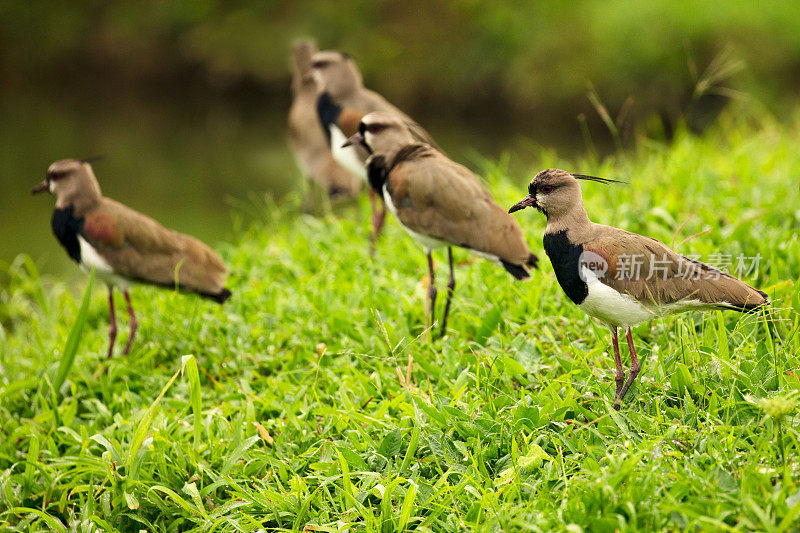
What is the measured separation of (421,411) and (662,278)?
3.41 ft

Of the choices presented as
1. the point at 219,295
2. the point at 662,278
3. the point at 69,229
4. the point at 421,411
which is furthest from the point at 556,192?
the point at 69,229

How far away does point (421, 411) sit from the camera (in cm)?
319

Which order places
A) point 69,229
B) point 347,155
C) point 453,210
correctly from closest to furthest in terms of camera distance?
point 453,210 → point 69,229 → point 347,155

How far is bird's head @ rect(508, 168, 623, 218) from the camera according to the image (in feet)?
9.73

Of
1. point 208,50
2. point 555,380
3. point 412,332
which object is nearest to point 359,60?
point 208,50

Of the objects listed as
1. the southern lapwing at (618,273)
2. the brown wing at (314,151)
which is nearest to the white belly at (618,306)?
the southern lapwing at (618,273)

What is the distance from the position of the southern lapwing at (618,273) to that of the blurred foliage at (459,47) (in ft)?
23.5

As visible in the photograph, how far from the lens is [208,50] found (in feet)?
59.9

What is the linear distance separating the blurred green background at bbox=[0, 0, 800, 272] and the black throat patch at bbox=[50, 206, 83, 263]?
3309 mm

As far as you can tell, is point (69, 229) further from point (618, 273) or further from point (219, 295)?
point (618, 273)

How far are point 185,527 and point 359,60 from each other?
14566mm

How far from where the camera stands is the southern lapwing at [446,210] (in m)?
3.98

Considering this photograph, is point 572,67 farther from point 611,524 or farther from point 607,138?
point 611,524

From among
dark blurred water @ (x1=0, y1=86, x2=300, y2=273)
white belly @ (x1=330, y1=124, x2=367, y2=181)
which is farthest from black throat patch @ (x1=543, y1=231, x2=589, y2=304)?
dark blurred water @ (x1=0, y1=86, x2=300, y2=273)
